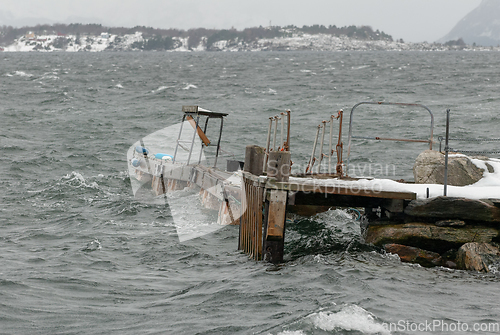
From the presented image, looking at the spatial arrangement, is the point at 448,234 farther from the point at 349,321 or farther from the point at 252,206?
the point at 252,206

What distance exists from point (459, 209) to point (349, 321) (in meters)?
3.71

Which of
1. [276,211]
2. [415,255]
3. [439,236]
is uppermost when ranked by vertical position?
[276,211]

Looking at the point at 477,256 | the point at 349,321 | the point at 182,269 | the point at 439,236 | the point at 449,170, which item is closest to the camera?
the point at 349,321

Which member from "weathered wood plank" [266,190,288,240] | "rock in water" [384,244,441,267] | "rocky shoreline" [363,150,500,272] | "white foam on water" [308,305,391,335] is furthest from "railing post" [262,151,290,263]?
"white foam on water" [308,305,391,335]

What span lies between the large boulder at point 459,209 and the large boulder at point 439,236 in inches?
7.9

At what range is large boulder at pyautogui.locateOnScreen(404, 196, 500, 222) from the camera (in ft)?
33.0

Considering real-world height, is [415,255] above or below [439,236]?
below

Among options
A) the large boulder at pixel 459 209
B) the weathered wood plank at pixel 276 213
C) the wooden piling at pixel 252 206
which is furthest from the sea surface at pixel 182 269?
the large boulder at pixel 459 209

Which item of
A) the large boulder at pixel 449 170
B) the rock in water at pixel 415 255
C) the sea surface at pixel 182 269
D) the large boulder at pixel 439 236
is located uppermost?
the large boulder at pixel 449 170

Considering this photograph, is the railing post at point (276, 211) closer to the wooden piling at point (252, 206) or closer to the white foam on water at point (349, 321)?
the wooden piling at point (252, 206)

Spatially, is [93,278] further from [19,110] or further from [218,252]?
[19,110]

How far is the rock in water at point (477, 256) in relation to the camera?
965 cm

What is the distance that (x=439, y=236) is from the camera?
1006cm

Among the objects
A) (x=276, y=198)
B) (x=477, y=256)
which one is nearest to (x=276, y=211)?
(x=276, y=198)
